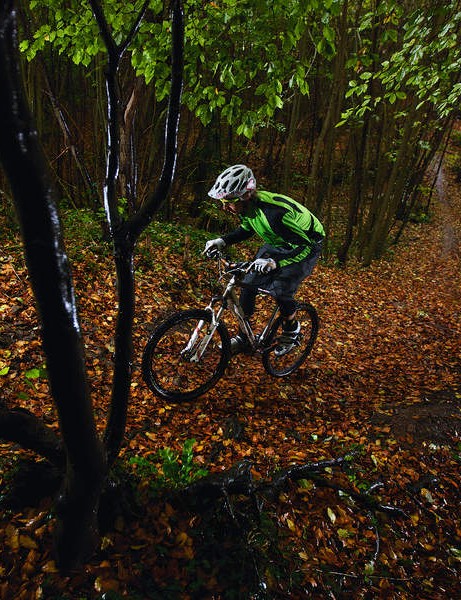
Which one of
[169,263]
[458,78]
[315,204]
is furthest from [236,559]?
[458,78]

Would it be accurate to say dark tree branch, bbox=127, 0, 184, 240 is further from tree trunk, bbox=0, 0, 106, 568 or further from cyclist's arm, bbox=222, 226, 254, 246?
cyclist's arm, bbox=222, 226, 254, 246

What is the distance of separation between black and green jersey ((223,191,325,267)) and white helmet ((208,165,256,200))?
0.94ft

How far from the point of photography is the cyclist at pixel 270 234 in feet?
12.6

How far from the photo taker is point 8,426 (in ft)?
5.46

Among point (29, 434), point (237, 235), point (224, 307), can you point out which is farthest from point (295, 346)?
point (29, 434)

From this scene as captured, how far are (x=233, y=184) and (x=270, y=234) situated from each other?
2.59 feet

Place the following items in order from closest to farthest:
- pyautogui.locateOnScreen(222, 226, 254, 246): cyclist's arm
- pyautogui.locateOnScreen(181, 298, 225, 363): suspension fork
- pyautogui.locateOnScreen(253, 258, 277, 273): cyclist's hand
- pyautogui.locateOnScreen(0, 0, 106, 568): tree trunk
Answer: pyautogui.locateOnScreen(0, 0, 106, 568): tree trunk, pyautogui.locateOnScreen(253, 258, 277, 273): cyclist's hand, pyautogui.locateOnScreen(181, 298, 225, 363): suspension fork, pyautogui.locateOnScreen(222, 226, 254, 246): cyclist's arm

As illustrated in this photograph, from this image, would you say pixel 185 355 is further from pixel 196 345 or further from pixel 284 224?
pixel 284 224

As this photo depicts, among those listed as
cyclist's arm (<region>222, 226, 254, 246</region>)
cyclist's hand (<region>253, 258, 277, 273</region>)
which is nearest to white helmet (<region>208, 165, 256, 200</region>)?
cyclist's arm (<region>222, 226, 254, 246</region>)

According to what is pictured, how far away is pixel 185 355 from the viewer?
13.4 ft

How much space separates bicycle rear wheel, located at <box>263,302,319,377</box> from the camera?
486 centimetres

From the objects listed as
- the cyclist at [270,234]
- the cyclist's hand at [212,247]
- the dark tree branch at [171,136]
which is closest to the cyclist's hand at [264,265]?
the cyclist at [270,234]

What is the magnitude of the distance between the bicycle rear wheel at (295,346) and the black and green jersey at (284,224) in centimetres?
93

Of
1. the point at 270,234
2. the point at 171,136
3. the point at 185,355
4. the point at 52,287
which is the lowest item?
the point at 185,355
